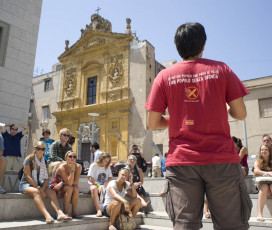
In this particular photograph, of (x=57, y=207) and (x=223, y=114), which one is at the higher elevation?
(x=223, y=114)

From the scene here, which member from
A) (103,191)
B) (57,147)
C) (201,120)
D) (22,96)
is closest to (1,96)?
(22,96)

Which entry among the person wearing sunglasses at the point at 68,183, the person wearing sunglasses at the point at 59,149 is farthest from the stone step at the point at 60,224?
the person wearing sunglasses at the point at 59,149

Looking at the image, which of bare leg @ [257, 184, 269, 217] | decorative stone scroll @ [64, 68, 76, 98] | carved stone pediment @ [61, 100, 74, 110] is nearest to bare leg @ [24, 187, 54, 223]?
bare leg @ [257, 184, 269, 217]

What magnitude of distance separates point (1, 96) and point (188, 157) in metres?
8.02

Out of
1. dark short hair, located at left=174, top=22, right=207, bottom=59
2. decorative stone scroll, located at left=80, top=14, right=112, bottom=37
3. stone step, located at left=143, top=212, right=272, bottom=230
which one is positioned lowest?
stone step, located at left=143, top=212, right=272, bottom=230

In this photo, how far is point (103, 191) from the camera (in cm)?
588

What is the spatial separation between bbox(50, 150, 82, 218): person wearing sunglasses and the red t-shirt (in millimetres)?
3617

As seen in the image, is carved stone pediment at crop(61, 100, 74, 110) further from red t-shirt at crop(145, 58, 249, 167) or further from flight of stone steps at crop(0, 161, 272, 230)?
red t-shirt at crop(145, 58, 249, 167)

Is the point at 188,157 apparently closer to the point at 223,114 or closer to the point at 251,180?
the point at 223,114

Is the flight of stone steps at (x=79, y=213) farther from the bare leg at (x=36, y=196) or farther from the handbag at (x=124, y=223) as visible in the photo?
the handbag at (x=124, y=223)

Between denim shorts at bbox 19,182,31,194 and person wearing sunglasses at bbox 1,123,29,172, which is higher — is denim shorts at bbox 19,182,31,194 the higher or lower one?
the lower one

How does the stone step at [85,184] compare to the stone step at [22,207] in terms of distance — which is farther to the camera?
the stone step at [85,184]

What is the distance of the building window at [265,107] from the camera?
18.7 meters

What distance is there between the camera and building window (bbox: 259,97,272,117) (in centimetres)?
1870
